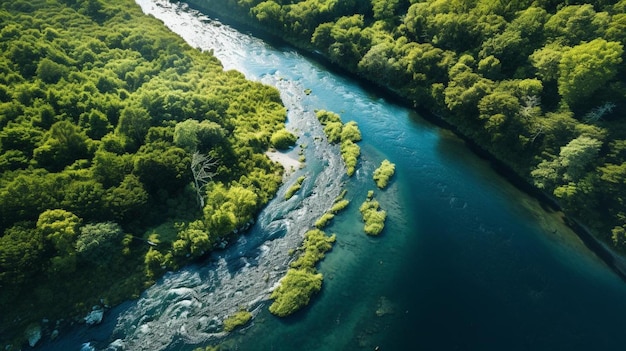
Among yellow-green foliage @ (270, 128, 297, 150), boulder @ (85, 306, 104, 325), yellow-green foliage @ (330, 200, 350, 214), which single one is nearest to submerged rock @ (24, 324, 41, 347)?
boulder @ (85, 306, 104, 325)

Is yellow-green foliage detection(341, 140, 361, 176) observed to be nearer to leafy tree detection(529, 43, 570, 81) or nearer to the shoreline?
the shoreline

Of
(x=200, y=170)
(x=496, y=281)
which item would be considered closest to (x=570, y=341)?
(x=496, y=281)

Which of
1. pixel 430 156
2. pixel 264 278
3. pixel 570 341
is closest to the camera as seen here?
pixel 570 341

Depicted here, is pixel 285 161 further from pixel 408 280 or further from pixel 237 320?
pixel 237 320

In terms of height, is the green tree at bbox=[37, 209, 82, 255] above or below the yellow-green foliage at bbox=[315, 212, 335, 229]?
below

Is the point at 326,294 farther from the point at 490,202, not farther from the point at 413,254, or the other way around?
the point at 490,202

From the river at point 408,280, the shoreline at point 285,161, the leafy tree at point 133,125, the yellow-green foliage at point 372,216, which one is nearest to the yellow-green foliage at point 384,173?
the river at point 408,280

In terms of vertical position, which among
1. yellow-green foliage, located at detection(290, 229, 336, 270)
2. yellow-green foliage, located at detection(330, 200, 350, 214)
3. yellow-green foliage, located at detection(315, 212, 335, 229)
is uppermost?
yellow-green foliage, located at detection(330, 200, 350, 214)
